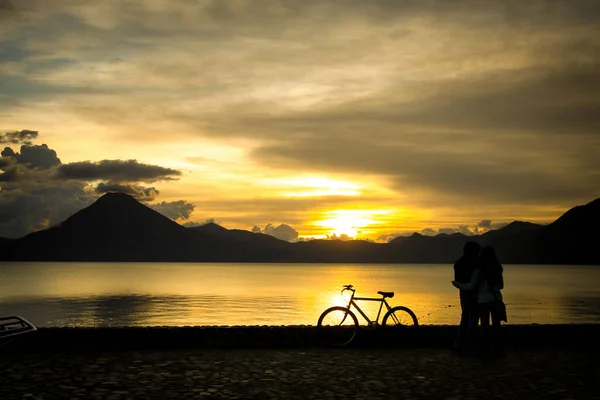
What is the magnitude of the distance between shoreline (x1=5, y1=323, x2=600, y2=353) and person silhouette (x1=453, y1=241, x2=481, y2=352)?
0.73m

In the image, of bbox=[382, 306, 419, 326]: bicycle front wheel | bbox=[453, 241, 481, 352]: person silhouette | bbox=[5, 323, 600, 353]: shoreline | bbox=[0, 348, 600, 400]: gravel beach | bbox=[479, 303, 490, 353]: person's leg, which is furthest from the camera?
bbox=[382, 306, 419, 326]: bicycle front wheel

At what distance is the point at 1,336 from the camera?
10.3 meters

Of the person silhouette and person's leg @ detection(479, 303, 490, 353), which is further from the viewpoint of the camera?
person's leg @ detection(479, 303, 490, 353)

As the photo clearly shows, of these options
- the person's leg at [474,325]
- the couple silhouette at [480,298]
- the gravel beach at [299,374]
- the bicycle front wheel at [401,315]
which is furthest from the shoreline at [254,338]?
the bicycle front wheel at [401,315]

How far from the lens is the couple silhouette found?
1363 centimetres

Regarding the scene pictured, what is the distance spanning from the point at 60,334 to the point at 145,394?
4883 millimetres

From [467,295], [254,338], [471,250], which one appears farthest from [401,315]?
[254,338]

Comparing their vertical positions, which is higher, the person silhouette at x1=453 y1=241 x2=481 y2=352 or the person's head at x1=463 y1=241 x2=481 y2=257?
the person's head at x1=463 y1=241 x2=481 y2=257

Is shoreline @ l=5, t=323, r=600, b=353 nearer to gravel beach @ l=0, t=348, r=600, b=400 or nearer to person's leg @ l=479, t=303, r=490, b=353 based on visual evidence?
gravel beach @ l=0, t=348, r=600, b=400

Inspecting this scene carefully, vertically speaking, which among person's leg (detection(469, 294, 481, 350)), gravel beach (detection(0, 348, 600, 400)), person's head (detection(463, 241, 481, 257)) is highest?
person's head (detection(463, 241, 481, 257))

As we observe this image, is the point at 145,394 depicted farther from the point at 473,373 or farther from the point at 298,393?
the point at 473,373

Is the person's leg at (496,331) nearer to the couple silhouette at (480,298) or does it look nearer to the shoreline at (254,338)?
the couple silhouette at (480,298)

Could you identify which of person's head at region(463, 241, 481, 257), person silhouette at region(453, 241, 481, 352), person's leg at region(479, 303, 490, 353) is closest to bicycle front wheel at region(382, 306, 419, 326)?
person silhouette at region(453, 241, 481, 352)

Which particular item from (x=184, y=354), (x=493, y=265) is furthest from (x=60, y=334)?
(x=493, y=265)
